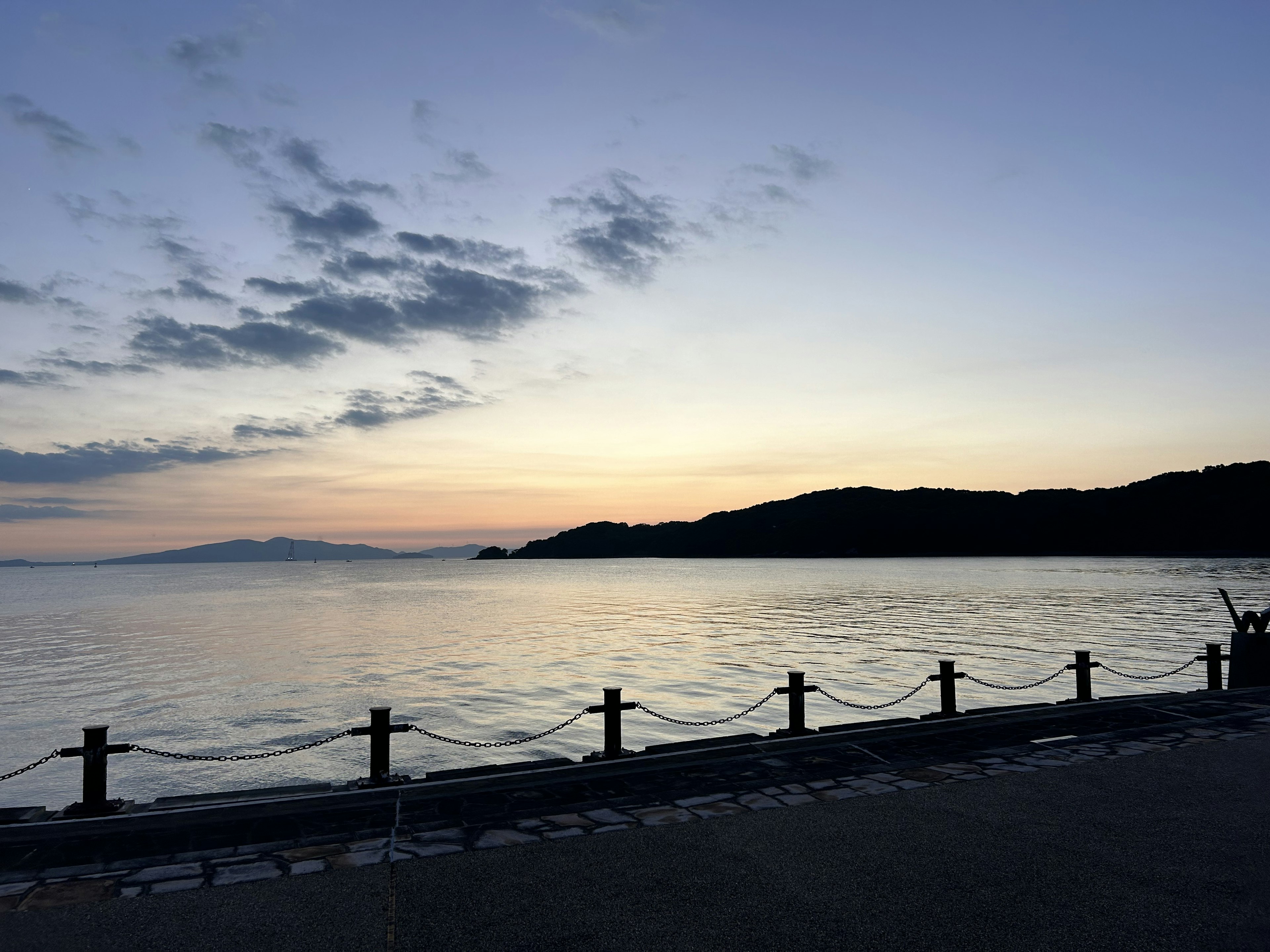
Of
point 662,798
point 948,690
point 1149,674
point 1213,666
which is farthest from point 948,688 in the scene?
point 1149,674

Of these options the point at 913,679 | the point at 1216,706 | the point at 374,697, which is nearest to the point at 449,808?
the point at 1216,706

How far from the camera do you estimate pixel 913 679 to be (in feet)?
99.7

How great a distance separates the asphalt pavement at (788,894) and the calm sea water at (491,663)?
1179 cm

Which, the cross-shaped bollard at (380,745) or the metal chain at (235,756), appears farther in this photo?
the cross-shaped bollard at (380,745)

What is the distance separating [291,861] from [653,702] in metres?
20.1

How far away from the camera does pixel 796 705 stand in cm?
1358

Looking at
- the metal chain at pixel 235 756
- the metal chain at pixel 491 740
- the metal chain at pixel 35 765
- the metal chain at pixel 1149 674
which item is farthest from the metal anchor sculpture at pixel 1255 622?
the metal chain at pixel 35 765

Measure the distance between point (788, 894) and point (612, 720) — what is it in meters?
5.81

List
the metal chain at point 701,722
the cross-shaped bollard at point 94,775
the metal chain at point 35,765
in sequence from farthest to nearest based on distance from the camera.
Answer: the metal chain at point 701,722
the cross-shaped bollard at point 94,775
the metal chain at point 35,765

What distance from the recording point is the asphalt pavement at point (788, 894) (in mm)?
5879

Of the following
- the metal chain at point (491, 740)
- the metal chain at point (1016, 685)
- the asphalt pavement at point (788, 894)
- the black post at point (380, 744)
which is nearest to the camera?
the asphalt pavement at point (788, 894)

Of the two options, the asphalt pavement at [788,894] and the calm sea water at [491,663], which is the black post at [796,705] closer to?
the asphalt pavement at [788,894]

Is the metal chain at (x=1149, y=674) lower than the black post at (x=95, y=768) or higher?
lower

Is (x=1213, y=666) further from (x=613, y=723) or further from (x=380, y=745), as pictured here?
(x=380, y=745)
